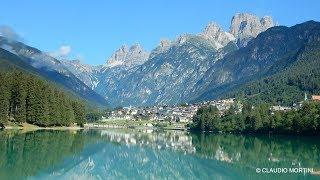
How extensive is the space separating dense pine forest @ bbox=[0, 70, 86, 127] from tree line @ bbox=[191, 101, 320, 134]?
6205 cm

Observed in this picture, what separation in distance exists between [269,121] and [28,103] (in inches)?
2939

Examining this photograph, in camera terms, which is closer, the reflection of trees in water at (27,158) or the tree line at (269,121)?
the reflection of trees in water at (27,158)

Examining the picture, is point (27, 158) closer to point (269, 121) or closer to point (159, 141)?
point (159, 141)

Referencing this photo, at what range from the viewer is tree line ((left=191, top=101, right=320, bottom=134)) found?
138625 millimetres

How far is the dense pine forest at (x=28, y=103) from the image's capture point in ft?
413

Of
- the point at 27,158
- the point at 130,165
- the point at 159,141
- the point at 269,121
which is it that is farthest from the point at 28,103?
the point at 130,165

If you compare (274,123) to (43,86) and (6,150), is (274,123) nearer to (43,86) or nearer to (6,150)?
(43,86)

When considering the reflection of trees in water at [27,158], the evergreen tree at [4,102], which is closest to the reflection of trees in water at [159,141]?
Result: the reflection of trees in water at [27,158]

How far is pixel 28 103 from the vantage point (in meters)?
131

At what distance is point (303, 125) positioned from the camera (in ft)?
455

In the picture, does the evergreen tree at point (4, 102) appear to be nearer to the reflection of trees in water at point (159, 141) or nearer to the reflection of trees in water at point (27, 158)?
the reflection of trees in water at point (159, 141)

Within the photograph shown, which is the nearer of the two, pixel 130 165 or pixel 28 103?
pixel 130 165

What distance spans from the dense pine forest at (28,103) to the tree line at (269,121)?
62.0 meters

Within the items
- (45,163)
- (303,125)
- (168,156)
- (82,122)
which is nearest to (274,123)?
(303,125)
